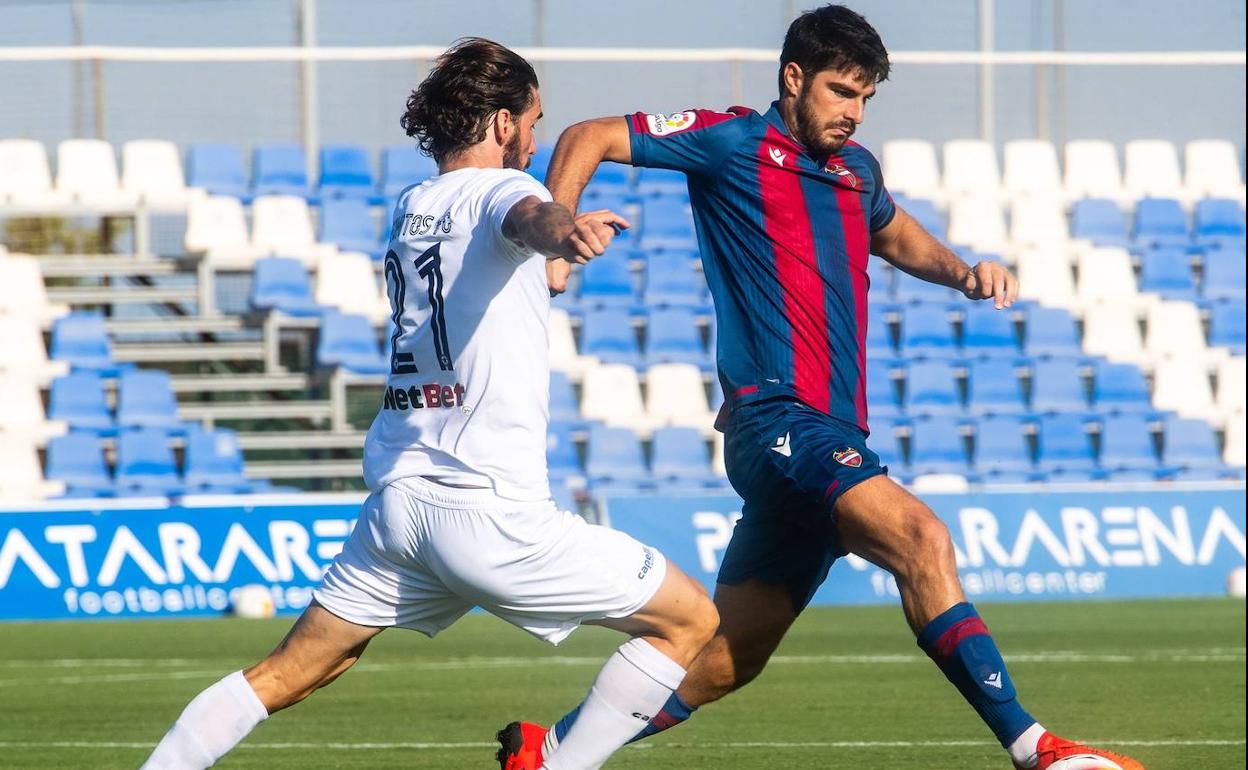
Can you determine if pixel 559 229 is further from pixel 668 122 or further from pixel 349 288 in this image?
pixel 349 288

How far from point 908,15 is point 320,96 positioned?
7038 mm

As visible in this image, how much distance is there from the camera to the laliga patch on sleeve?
18.4ft

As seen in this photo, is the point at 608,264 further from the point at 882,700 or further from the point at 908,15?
the point at 882,700

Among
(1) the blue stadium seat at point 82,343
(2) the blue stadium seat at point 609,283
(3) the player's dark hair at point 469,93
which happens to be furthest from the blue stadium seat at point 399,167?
(3) the player's dark hair at point 469,93

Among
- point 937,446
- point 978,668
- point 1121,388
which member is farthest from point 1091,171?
point 978,668

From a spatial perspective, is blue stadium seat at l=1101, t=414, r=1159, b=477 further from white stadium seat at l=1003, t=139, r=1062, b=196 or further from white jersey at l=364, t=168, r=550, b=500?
white jersey at l=364, t=168, r=550, b=500

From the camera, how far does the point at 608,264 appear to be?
20406 mm

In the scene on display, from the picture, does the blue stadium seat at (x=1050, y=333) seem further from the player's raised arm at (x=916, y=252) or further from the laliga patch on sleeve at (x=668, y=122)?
the laliga patch on sleeve at (x=668, y=122)

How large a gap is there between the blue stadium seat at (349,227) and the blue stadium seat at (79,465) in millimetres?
3948

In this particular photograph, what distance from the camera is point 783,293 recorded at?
5641mm

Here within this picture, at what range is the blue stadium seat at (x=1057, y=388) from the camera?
65.2 feet

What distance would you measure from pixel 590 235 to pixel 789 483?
5.35 feet

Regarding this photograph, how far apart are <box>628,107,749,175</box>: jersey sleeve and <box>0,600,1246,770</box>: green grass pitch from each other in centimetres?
220

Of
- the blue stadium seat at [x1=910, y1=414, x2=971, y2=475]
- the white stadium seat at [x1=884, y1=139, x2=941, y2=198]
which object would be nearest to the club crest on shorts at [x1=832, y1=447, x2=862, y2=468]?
the blue stadium seat at [x1=910, y1=414, x2=971, y2=475]
